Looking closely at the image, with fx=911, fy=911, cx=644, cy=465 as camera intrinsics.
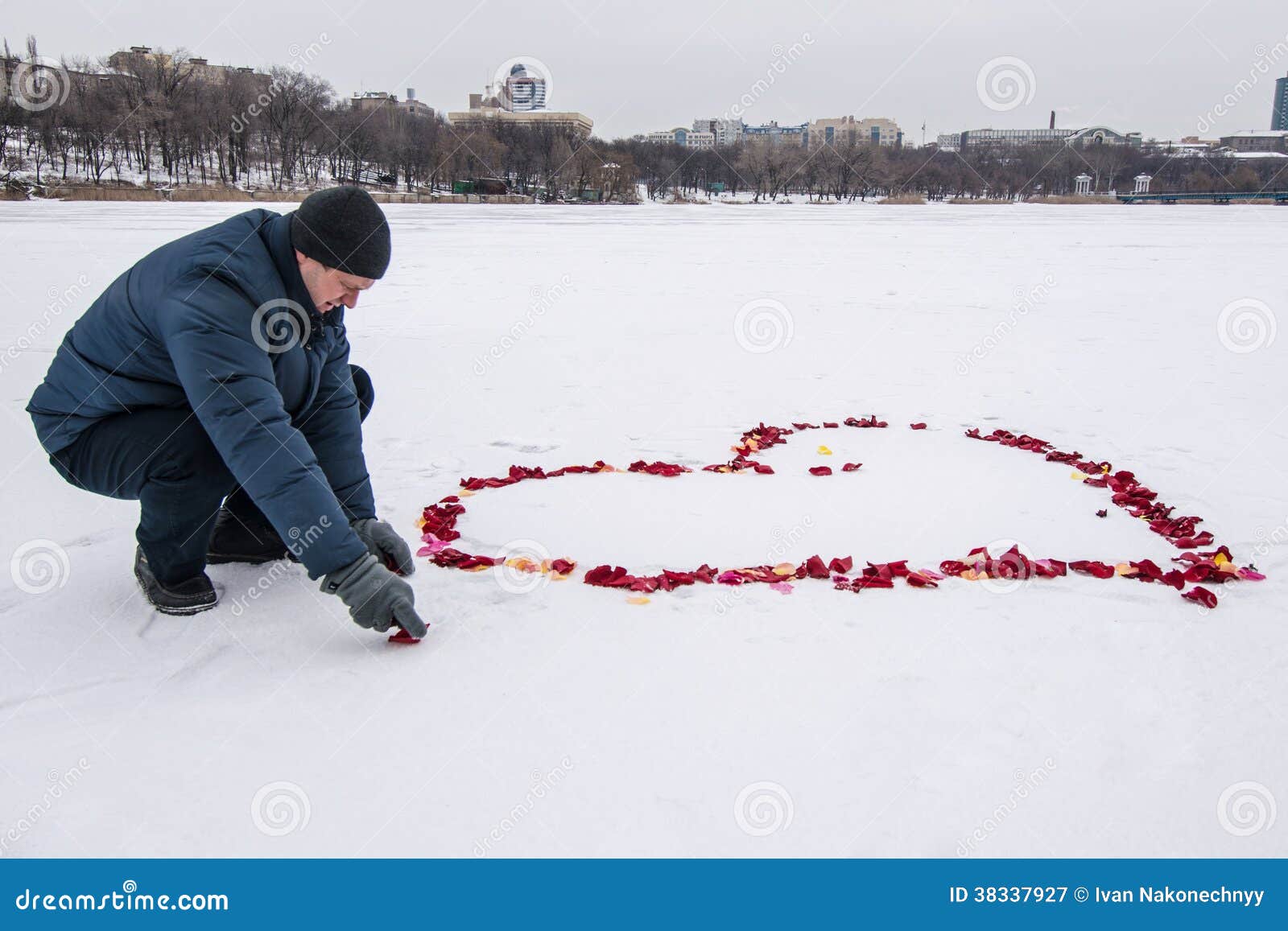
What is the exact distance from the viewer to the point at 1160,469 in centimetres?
481

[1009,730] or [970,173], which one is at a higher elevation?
[970,173]

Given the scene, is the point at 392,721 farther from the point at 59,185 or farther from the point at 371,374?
the point at 59,185

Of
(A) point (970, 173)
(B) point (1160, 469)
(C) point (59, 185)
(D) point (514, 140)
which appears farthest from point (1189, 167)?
(B) point (1160, 469)

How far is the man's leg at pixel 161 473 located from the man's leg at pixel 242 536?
43cm

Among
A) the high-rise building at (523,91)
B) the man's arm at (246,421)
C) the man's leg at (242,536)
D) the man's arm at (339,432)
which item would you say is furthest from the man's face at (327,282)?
the high-rise building at (523,91)

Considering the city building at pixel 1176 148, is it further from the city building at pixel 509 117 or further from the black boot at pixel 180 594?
the black boot at pixel 180 594

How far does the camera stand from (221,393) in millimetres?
2553

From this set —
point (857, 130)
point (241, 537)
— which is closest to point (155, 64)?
point (241, 537)

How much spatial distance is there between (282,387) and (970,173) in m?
94.8

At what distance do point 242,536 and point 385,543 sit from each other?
60 cm

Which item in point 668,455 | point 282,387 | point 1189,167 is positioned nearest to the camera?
point 282,387

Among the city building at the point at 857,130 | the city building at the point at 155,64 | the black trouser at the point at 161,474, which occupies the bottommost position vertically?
the black trouser at the point at 161,474

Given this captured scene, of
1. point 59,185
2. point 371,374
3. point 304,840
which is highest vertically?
point 59,185

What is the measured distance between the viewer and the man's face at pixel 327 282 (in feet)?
9.17
